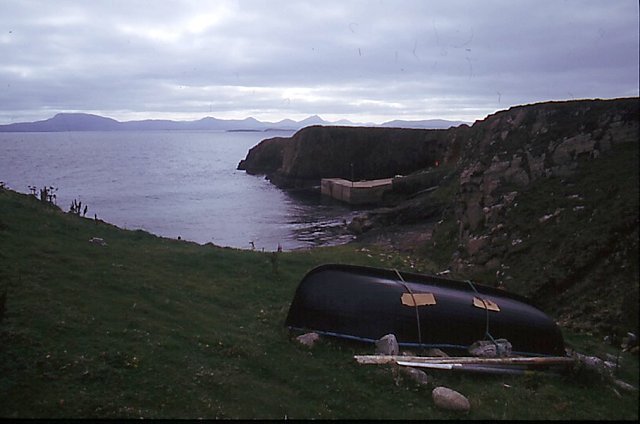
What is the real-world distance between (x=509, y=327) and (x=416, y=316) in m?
1.95

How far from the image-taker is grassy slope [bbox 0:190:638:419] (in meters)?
6.72

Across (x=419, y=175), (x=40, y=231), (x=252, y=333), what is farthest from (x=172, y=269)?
(x=419, y=175)

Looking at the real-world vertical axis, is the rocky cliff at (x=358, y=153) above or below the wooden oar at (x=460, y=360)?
above

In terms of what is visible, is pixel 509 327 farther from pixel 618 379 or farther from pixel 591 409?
pixel 591 409

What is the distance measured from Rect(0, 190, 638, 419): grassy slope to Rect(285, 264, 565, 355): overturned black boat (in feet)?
1.89

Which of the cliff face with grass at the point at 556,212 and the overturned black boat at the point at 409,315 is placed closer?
the overturned black boat at the point at 409,315

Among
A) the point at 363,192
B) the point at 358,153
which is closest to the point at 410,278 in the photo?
the point at 363,192

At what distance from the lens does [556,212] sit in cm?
1673

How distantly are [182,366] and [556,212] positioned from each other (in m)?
13.0

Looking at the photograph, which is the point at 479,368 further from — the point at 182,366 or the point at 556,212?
the point at 556,212

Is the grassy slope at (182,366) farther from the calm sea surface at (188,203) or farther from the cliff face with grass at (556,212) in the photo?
the calm sea surface at (188,203)

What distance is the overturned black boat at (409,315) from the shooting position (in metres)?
9.98

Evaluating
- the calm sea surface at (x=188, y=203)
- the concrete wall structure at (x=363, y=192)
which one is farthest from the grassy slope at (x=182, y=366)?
the concrete wall structure at (x=363, y=192)

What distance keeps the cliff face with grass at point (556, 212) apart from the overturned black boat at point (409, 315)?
9.16 feet
